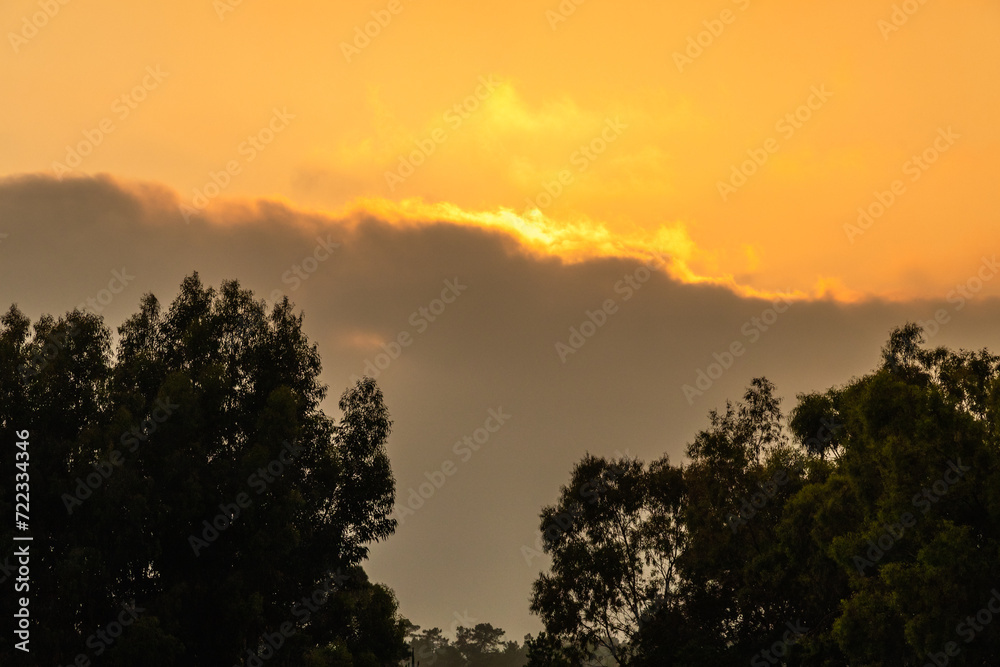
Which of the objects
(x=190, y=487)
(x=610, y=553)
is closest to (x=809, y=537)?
(x=610, y=553)

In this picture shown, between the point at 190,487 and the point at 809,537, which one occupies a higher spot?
the point at 809,537

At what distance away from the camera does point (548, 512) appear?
5766cm

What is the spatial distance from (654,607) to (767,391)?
13046 mm

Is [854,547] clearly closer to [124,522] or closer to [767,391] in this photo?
[767,391]

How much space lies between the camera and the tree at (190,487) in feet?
111

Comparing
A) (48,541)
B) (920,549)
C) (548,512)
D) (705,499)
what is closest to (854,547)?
(920,549)

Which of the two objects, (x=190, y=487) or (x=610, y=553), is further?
(x=610, y=553)

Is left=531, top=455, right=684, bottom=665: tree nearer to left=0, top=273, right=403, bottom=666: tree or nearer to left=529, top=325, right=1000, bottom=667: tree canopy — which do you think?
left=529, top=325, right=1000, bottom=667: tree canopy

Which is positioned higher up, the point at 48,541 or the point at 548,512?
the point at 548,512

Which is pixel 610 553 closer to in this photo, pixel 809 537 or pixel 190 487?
pixel 809 537

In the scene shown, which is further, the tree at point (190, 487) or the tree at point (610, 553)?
the tree at point (610, 553)

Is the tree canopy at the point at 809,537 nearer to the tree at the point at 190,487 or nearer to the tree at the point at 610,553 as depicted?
the tree at the point at 610,553

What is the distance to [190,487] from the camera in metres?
35.4

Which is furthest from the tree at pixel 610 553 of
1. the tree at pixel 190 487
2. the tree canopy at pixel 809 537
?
the tree at pixel 190 487
